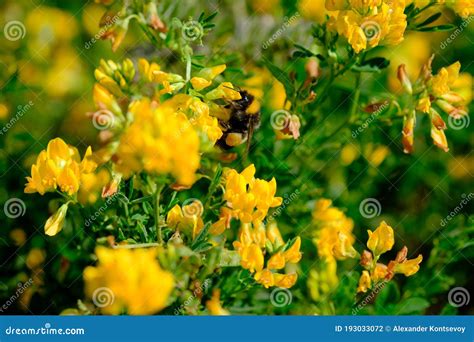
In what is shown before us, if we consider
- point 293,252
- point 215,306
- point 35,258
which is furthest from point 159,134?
point 35,258

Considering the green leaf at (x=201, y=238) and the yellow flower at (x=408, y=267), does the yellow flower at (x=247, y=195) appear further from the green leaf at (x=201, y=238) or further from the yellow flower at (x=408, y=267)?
the yellow flower at (x=408, y=267)

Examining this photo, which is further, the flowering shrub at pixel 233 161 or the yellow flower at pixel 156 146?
the flowering shrub at pixel 233 161

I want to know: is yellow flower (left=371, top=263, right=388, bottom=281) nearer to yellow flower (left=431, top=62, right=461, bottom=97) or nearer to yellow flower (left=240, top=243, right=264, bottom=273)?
yellow flower (left=240, top=243, right=264, bottom=273)

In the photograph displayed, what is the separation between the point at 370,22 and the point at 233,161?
2.35ft

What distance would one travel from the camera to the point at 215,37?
332cm

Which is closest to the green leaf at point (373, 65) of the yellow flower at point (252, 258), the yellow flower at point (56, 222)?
the yellow flower at point (252, 258)

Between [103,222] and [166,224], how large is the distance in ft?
0.78

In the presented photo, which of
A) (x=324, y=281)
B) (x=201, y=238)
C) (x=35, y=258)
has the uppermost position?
(x=201, y=238)

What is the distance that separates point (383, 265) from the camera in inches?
107

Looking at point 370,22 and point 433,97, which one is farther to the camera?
point 433,97

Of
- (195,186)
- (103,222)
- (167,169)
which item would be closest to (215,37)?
(195,186)

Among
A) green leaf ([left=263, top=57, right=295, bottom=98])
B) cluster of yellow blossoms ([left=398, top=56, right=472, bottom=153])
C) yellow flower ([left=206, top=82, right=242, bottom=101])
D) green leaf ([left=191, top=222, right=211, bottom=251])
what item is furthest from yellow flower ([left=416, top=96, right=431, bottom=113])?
green leaf ([left=191, top=222, right=211, bottom=251])

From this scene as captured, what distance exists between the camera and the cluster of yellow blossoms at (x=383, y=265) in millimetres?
2707

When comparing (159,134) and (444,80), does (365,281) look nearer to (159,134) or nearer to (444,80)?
(444,80)
